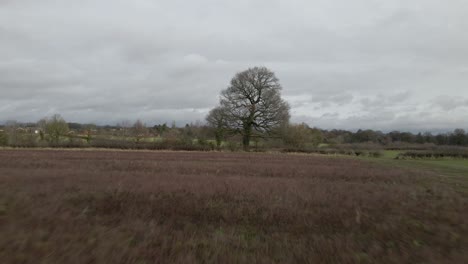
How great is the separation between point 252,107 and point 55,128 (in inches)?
1425

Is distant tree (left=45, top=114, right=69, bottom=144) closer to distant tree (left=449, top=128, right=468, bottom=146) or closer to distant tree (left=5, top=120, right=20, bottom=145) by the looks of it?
distant tree (left=5, top=120, right=20, bottom=145)

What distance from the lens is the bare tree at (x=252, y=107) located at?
47.4 meters

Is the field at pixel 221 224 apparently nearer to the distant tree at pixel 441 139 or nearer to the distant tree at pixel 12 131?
the distant tree at pixel 12 131

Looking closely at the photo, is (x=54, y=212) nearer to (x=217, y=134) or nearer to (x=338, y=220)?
(x=338, y=220)

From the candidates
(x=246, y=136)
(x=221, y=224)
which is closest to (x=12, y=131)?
(x=246, y=136)

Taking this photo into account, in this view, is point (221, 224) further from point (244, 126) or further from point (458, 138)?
point (458, 138)

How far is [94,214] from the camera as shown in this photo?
8039 mm

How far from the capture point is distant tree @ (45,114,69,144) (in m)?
57.2

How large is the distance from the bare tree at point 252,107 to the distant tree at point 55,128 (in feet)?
95.4

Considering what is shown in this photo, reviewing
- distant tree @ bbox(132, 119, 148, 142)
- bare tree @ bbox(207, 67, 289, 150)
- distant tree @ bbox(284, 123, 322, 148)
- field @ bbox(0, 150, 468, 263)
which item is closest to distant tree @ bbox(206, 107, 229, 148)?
bare tree @ bbox(207, 67, 289, 150)

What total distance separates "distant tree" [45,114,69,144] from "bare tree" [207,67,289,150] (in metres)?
29.1

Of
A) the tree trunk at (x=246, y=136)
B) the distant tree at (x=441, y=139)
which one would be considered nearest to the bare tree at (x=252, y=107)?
the tree trunk at (x=246, y=136)

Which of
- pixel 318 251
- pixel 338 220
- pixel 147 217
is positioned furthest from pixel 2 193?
pixel 338 220

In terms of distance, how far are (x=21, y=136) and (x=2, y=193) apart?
5431 centimetres
